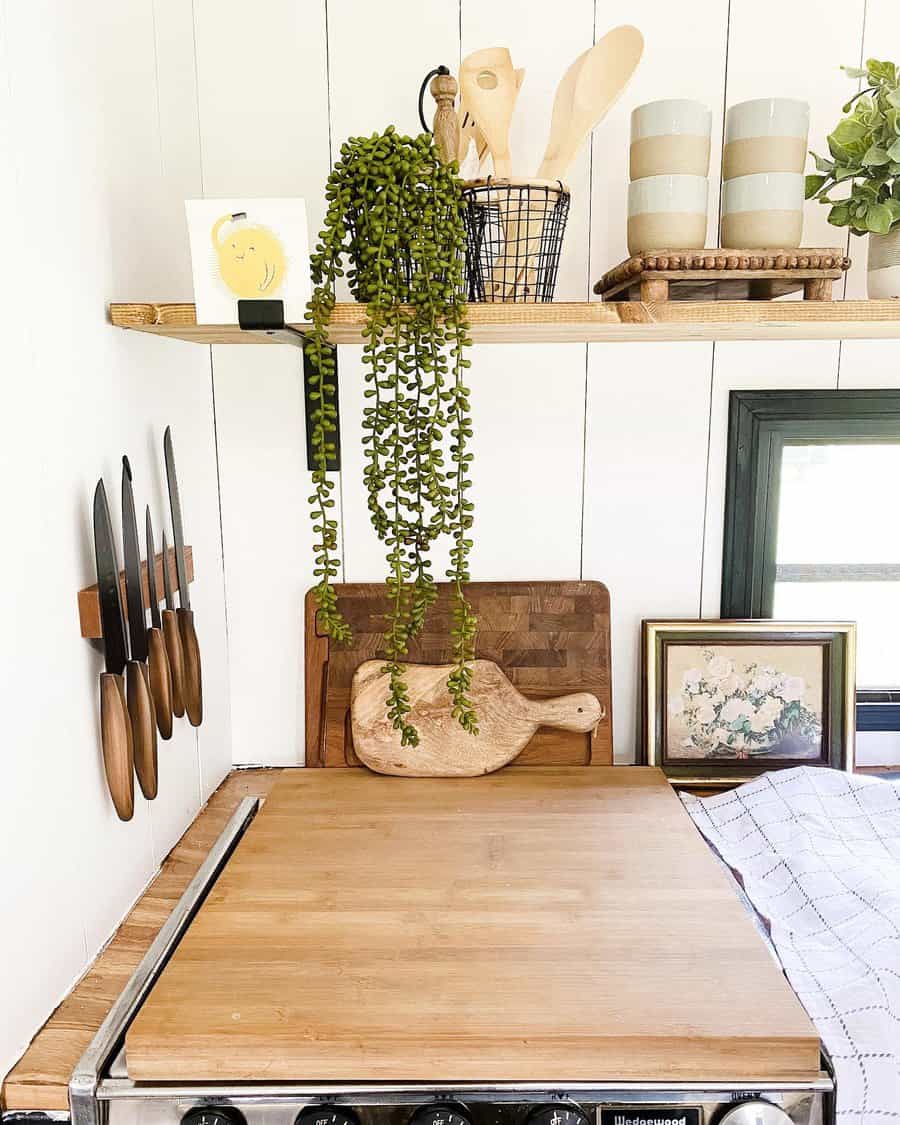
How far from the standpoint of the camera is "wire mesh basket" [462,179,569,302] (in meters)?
1.09

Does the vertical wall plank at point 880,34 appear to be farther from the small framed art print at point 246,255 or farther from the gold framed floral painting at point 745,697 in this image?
the small framed art print at point 246,255

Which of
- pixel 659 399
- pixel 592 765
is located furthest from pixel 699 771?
pixel 659 399

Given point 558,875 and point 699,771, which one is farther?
point 699,771

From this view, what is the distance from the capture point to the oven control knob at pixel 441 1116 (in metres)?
0.82

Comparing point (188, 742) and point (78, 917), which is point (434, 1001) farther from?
point (188, 742)

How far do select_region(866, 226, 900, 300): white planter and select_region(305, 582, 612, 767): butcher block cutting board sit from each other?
60 cm

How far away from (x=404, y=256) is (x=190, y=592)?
63cm

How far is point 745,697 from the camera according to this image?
149 centimetres

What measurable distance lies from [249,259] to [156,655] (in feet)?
1.68

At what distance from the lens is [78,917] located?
0.99m

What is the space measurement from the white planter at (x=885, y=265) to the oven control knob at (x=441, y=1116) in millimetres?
1121

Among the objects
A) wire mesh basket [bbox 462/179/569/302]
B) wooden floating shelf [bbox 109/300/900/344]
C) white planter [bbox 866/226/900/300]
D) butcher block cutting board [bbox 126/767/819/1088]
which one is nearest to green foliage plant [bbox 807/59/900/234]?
white planter [bbox 866/226/900/300]

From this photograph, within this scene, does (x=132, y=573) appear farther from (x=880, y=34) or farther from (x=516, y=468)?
(x=880, y=34)

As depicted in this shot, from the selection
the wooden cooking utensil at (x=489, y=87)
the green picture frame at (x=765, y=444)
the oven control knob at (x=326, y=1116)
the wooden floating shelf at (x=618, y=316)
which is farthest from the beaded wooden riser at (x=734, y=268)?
the oven control knob at (x=326, y=1116)
